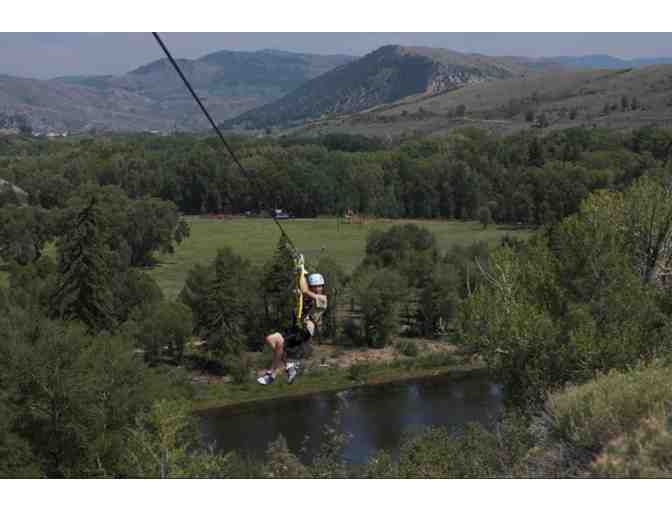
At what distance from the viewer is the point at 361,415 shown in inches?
1323

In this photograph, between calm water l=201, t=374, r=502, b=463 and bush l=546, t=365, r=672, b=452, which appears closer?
bush l=546, t=365, r=672, b=452

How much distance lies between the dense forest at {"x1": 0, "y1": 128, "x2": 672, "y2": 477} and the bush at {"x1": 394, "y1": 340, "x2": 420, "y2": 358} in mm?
1168

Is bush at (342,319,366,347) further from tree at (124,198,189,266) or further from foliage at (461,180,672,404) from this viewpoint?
foliage at (461,180,672,404)

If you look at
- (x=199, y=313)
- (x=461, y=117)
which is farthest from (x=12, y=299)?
(x=461, y=117)

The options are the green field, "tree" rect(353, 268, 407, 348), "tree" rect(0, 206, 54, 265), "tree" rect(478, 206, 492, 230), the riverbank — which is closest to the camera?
the riverbank

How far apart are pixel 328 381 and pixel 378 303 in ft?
23.2

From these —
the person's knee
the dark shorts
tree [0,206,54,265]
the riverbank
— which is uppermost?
the person's knee

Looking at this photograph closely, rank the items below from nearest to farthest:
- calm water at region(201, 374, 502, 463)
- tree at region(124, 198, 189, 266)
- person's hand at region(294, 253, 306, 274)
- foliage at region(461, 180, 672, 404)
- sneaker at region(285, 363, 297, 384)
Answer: person's hand at region(294, 253, 306, 274) < sneaker at region(285, 363, 297, 384) < foliage at region(461, 180, 672, 404) < calm water at region(201, 374, 502, 463) < tree at region(124, 198, 189, 266)

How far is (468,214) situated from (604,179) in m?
16.0

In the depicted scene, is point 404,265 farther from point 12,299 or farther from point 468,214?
point 468,214

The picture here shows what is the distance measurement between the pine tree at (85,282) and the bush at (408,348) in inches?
590

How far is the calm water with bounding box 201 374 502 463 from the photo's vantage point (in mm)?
30188

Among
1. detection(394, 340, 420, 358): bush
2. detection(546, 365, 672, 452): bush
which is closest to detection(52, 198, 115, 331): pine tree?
detection(394, 340, 420, 358): bush

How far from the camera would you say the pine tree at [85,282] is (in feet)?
128
